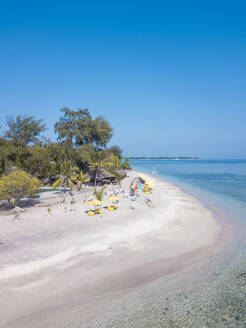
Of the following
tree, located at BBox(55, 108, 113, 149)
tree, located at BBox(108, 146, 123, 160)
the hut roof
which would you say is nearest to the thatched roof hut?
the hut roof

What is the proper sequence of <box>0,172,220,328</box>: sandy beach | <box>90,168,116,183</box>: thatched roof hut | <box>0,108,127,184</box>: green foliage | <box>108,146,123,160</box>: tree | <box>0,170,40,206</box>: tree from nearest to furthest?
<box>0,172,220,328</box>: sandy beach
<box>0,170,40,206</box>: tree
<box>0,108,127,184</box>: green foliage
<box>90,168,116,183</box>: thatched roof hut
<box>108,146,123,160</box>: tree

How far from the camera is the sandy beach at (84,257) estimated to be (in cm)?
657

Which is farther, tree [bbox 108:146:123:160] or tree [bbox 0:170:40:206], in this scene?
tree [bbox 108:146:123:160]

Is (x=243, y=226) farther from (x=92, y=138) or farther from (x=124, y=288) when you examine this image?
(x=92, y=138)

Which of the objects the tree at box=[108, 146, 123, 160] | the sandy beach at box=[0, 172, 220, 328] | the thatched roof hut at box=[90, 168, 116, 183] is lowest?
the sandy beach at box=[0, 172, 220, 328]

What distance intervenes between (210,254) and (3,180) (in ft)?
52.4

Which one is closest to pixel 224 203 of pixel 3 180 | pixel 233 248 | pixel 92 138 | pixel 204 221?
pixel 204 221

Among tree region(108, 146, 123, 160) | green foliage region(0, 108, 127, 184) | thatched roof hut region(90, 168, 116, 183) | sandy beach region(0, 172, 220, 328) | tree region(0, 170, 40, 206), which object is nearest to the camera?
sandy beach region(0, 172, 220, 328)

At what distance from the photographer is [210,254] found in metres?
10.4

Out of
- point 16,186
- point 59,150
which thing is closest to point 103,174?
point 59,150

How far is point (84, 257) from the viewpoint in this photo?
9648mm

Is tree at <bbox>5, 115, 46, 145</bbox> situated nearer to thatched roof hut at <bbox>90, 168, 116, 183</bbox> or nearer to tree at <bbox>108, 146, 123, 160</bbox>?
thatched roof hut at <bbox>90, 168, 116, 183</bbox>

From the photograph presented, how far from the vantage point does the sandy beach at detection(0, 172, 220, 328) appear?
657cm

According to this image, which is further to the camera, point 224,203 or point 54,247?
point 224,203
